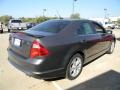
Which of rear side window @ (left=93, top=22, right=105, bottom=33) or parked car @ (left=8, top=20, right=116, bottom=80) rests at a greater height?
rear side window @ (left=93, top=22, right=105, bottom=33)

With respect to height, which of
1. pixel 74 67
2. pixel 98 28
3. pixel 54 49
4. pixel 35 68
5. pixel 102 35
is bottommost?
pixel 74 67

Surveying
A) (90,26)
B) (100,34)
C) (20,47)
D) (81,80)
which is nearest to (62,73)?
(81,80)

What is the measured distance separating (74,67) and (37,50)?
138 cm

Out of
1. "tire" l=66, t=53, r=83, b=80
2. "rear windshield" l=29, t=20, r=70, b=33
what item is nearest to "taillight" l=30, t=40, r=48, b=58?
"rear windshield" l=29, t=20, r=70, b=33

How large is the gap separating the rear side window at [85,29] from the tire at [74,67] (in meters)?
0.68

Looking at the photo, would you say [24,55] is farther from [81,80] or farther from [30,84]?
[81,80]

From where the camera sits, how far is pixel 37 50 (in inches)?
152

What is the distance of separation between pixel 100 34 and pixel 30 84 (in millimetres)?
3045

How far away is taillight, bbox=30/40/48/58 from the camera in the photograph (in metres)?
3.85

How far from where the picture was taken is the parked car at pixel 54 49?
12.8 ft

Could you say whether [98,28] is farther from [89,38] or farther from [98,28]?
[89,38]

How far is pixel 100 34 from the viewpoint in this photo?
618 centimetres

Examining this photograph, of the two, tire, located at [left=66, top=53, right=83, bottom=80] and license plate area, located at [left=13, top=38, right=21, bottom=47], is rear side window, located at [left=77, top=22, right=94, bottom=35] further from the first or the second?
license plate area, located at [left=13, top=38, right=21, bottom=47]

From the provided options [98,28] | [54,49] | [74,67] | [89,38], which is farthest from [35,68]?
[98,28]
